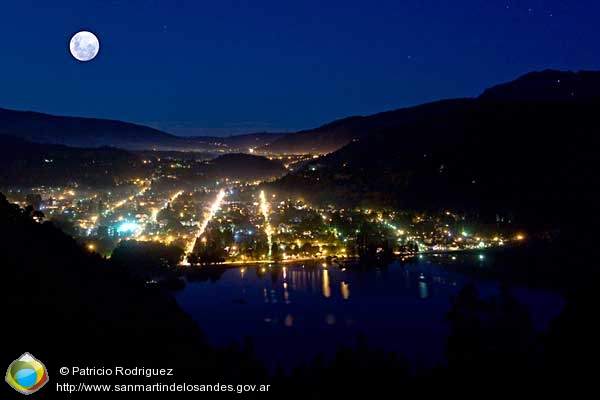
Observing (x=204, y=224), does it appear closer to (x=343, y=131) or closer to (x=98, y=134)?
(x=343, y=131)

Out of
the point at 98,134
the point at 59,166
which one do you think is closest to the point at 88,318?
the point at 59,166

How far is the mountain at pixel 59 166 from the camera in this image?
77.9 feet

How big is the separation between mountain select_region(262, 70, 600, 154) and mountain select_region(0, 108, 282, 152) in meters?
11.3

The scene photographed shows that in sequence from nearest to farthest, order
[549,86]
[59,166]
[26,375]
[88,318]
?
[26,375]
[88,318]
[59,166]
[549,86]

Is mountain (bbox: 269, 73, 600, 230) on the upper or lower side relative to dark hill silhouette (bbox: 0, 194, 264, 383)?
upper

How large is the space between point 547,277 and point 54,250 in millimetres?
10378

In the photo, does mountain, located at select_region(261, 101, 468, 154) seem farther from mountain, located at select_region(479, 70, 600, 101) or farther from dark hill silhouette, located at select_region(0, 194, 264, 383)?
dark hill silhouette, located at select_region(0, 194, 264, 383)

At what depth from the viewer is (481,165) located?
21.9 metres

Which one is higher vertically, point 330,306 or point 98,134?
point 98,134

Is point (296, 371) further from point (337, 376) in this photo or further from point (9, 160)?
point (9, 160)

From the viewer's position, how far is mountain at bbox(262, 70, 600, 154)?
3931cm

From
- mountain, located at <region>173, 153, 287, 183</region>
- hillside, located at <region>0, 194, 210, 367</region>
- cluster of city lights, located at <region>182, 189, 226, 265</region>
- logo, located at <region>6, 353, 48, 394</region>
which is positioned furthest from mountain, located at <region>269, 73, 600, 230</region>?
logo, located at <region>6, 353, 48, 394</region>

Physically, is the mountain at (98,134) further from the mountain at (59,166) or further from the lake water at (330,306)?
the lake water at (330,306)

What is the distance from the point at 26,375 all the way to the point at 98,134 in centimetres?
5359
